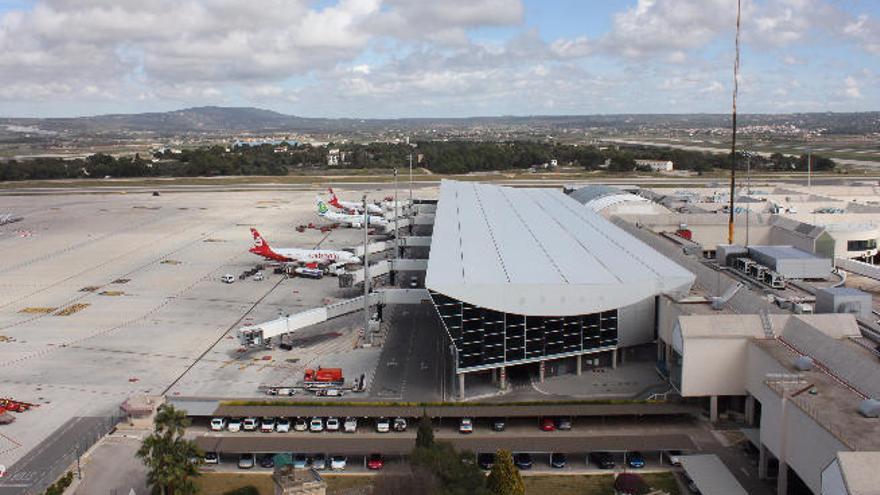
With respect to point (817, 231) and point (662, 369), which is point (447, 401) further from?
point (817, 231)

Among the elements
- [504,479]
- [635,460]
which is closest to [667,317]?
[635,460]

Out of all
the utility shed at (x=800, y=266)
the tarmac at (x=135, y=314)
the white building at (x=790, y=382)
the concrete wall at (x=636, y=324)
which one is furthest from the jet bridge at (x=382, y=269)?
the utility shed at (x=800, y=266)

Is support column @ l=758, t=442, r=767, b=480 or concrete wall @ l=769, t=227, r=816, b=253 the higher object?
concrete wall @ l=769, t=227, r=816, b=253

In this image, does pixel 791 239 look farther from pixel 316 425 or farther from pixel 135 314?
pixel 135 314

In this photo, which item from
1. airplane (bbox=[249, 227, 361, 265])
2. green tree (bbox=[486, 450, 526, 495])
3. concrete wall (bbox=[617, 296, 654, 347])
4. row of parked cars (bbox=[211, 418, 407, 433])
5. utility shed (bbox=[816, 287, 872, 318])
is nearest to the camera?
green tree (bbox=[486, 450, 526, 495])

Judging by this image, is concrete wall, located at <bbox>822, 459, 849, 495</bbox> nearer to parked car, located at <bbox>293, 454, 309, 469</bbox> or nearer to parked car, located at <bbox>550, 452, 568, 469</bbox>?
parked car, located at <bbox>550, 452, 568, 469</bbox>

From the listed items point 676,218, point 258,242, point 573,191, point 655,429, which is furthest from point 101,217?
Answer: point 655,429

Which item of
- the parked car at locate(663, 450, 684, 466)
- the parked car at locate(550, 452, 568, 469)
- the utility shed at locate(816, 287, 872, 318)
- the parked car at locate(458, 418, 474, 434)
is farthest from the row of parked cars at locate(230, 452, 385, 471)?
the utility shed at locate(816, 287, 872, 318)
